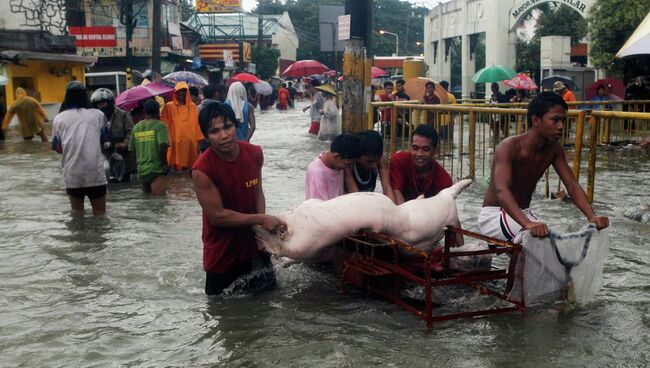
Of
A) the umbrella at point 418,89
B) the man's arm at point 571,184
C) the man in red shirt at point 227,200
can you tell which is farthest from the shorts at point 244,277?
the umbrella at point 418,89

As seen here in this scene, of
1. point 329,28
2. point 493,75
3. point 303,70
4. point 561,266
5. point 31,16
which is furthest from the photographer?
point 31,16

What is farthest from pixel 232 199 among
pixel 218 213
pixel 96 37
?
pixel 96 37

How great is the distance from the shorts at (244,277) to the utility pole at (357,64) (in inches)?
206

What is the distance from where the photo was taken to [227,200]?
5.09 meters

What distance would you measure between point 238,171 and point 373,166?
134 centimetres

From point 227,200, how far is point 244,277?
2.03 ft

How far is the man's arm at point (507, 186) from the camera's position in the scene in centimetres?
482

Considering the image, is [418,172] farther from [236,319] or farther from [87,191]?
[87,191]

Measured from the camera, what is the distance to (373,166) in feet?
19.9

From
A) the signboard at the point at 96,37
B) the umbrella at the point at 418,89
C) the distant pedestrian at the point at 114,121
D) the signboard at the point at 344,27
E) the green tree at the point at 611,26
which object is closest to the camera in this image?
the signboard at the point at 344,27

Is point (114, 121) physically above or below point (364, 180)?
above

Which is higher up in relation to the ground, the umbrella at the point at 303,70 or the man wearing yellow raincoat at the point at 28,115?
the umbrella at the point at 303,70

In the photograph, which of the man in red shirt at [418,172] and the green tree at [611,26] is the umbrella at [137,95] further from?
the green tree at [611,26]

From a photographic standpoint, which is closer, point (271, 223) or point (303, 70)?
point (271, 223)
